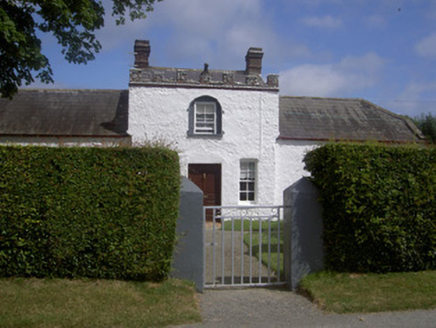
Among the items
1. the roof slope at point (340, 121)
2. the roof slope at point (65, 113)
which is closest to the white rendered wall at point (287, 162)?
the roof slope at point (340, 121)

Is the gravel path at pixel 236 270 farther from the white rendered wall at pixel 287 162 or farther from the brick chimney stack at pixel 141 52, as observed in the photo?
the brick chimney stack at pixel 141 52

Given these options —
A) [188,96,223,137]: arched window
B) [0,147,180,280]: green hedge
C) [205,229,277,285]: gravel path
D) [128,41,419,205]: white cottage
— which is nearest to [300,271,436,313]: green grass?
[205,229,277,285]: gravel path

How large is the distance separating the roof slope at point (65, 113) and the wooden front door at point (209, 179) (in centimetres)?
328

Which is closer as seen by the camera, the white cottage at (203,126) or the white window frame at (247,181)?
the white cottage at (203,126)

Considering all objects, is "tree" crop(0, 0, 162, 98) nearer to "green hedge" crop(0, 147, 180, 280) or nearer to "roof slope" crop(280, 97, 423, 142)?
"green hedge" crop(0, 147, 180, 280)

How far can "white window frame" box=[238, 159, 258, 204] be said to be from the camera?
16.5m

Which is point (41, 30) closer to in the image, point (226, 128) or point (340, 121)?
point (226, 128)

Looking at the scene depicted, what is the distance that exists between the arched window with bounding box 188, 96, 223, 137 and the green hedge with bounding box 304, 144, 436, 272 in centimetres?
940

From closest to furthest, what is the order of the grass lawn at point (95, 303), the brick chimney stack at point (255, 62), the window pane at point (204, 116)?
the grass lawn at point (95, 303), the window pane at point (204, 116), the brick chimney stack at point (255, 62)

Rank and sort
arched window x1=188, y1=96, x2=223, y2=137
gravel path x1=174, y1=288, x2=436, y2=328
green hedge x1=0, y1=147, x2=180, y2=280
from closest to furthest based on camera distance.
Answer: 1. gravel path x1=174, y1=288, x2=436, y2=328
2. green hedge x1=0, y1=147, x2=180, y2=280
3. arched window x1=188, y1=96, x2=223, y2=137

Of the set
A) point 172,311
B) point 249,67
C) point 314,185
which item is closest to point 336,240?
point 314,185

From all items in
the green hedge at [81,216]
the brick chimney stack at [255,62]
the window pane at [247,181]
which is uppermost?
the brick chimney stack at [255,62]

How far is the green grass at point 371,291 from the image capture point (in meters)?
5.73

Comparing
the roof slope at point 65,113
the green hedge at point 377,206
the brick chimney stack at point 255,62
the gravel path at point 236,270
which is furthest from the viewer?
the brick chimney stack at point 255,62
